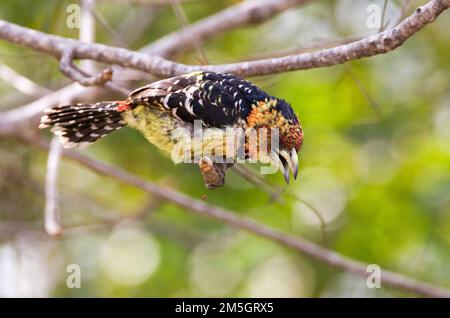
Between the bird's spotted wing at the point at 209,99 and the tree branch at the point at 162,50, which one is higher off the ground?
the tree branch at the point at 162,50

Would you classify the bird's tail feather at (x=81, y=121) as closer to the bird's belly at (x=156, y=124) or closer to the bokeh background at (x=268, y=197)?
the bird's belly at (x=156, y=124)

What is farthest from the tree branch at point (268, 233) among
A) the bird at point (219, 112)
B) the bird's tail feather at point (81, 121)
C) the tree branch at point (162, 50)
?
the bird at point (219, 112)

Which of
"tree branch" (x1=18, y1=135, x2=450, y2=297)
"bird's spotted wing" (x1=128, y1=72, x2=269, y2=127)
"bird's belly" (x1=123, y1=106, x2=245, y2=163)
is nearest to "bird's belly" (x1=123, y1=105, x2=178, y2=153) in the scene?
"bird's belly" (x1=123, y1=106, x2=245, y2=163)

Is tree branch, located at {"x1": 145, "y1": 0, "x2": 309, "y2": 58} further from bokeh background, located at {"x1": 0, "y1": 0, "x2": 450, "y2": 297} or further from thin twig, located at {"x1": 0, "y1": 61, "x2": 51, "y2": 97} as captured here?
thin twig, located at {"x1": 0, "y1": 61, "x2": 51, "y2": 97}

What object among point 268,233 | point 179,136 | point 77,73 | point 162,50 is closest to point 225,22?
point 162,50
